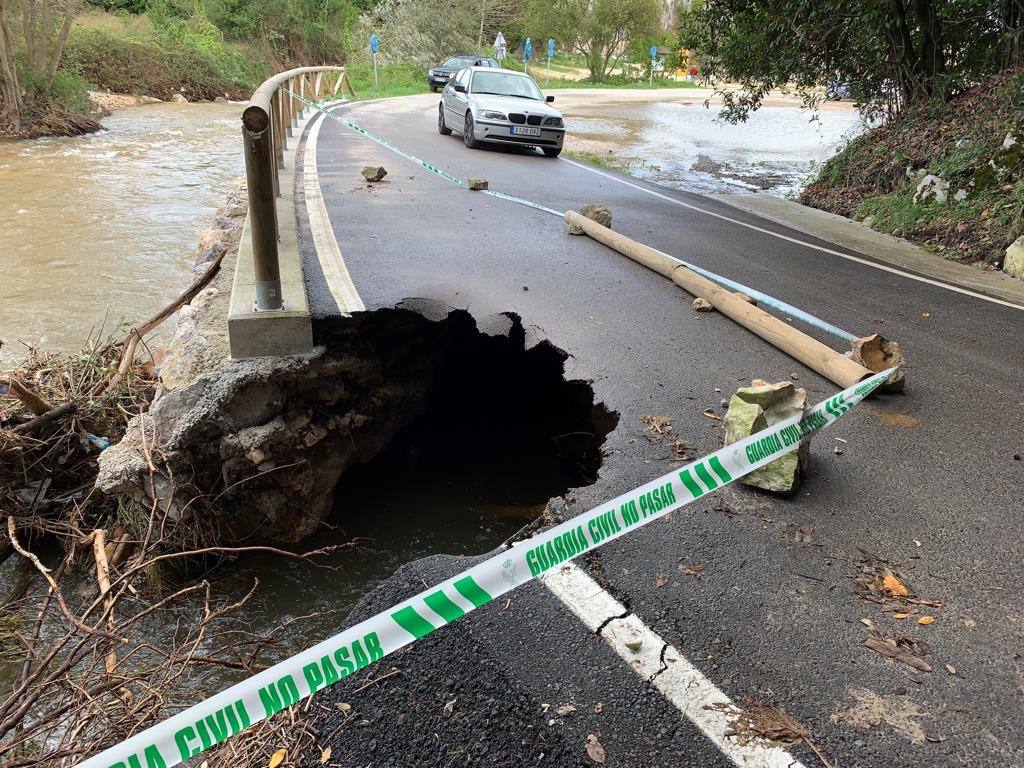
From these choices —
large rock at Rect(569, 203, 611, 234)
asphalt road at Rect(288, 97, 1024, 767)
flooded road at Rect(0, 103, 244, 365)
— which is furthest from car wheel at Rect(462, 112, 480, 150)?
asphalt road at Rect(288, 97, 1024, 767)

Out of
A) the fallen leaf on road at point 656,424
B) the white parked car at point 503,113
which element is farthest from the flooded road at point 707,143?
the fallen leaf on road at point 656,424

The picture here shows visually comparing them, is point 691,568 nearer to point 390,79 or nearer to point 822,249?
point 822,249

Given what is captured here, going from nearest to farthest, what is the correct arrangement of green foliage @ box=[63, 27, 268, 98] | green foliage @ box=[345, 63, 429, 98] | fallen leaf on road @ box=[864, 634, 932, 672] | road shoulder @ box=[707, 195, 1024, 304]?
1. fallen leaf on road @ box=[864, 634, 932, 672]
2. road shoulder @ box=[707, 195, 1024, 304]
3. green foliage @ box=[63, 27, 268, 98]
4. green foliage @ box=[345, 63, 429, 98]

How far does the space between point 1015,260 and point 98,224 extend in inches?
552

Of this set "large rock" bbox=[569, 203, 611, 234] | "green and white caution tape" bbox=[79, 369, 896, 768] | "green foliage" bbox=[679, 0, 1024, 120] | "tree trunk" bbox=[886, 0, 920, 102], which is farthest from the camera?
"tree trunk" bbox=[886, 0, 920, 102]

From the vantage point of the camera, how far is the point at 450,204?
9.78m

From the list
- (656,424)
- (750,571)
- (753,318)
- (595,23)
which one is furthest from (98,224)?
(595,23)

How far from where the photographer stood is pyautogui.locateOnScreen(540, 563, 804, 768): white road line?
2.25 meters

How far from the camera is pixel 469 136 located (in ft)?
51.1

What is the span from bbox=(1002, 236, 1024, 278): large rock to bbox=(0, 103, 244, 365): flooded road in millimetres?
9936

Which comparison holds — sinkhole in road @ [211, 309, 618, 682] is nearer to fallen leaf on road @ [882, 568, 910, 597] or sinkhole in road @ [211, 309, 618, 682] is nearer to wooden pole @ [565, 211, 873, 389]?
wooden pole @ [565, 211, 873, 389]

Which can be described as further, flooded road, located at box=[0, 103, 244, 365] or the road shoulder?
flooded road, located at box=[0, 103, 244, 365]

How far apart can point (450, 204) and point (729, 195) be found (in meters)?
6.24

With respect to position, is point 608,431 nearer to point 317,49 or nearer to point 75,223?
point 75,223
